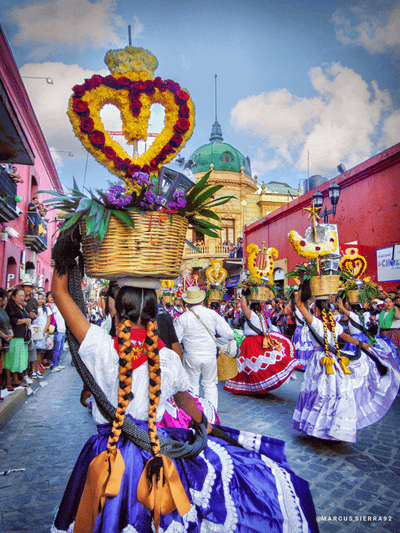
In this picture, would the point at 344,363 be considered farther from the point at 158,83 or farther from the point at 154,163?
the point at 158,83

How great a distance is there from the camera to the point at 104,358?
1970 millimetres

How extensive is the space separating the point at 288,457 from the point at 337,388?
1073mm

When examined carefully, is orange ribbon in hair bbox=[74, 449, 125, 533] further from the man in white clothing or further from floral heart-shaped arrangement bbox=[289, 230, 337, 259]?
floral heart-shaped arrangement bbox=[289, 230, 337, 259]

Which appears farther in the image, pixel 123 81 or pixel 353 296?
pixel 353 296

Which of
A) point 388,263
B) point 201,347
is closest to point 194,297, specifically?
point 201,347

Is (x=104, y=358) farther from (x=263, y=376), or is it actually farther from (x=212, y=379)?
(x=263, y=376)

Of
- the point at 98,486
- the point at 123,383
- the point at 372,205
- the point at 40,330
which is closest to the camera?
the point at 98,486

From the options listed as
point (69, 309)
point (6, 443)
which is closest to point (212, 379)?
point (6, 443)

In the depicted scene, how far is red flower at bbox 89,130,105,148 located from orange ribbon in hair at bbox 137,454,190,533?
185cm

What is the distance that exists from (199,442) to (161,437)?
222 millimetres

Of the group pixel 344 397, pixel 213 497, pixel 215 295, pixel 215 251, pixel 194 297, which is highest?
pixel 215 251

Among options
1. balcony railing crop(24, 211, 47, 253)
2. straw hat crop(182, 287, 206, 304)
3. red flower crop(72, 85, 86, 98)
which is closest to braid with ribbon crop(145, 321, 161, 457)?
red flower crop(72, 85, 86, 98)

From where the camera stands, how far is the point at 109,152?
7.49ft

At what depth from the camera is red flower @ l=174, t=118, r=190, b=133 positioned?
7.74ft
